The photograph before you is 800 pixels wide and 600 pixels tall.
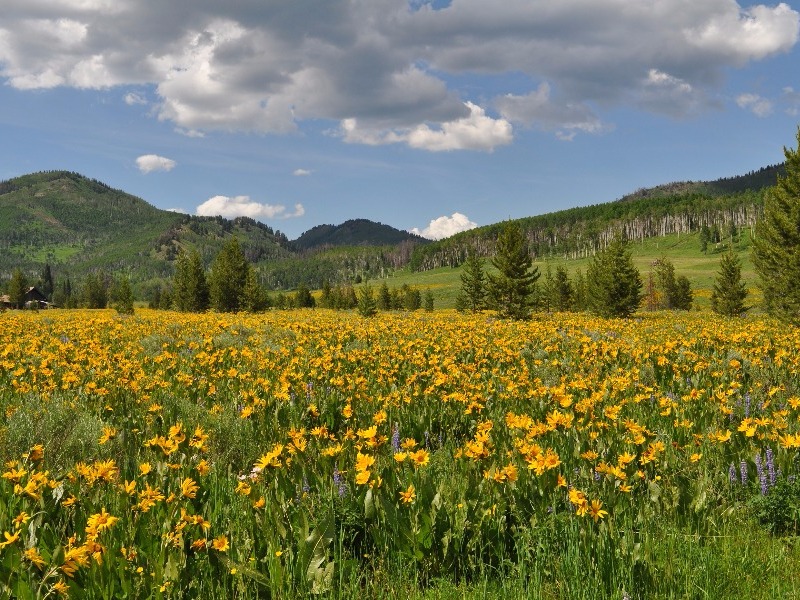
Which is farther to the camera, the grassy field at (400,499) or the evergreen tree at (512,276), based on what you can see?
the evergreen tree at (512,276)

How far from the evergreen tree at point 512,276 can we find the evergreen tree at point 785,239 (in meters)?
12.0

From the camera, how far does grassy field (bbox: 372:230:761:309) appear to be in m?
105

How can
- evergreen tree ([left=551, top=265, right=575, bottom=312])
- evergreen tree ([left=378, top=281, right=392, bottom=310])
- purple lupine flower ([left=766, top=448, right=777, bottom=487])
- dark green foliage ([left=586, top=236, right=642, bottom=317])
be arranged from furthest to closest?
evergreen tree ([left=378, top=281, right=392, bottom=310]) → evergreen tree ([left=551, top=265, right=575, bottom=312]) → dark green foliage ([left=586, top=236, right=642, bottom=317]) → purple lupine flower ([left=766, top=448, right=777, bottom=487])

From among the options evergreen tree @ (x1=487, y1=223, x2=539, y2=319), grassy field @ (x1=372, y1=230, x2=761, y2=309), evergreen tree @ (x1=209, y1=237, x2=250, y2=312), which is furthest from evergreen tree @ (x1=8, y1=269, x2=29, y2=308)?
evergreen tree @ (x1=487, y1=223, x2=539, y2=319)

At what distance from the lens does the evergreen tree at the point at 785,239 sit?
23.1 m

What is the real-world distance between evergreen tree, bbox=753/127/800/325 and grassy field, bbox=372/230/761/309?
5726 centimetres

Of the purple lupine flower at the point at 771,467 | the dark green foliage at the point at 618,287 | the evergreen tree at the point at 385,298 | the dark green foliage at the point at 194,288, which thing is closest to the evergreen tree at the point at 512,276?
the dark green foliage at the point at 618,287

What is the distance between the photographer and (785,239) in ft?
80.6

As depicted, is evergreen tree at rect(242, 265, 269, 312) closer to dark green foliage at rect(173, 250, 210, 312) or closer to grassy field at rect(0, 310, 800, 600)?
dark green foliage at rect(173, 250, 210, 312)

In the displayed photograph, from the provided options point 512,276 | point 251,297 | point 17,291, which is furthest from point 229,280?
point 17,291

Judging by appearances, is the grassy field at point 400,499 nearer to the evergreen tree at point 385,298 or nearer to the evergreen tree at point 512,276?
the evergreen tree at point 512,276

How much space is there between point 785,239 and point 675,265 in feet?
397

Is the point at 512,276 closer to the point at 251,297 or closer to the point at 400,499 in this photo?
the point at 251,297

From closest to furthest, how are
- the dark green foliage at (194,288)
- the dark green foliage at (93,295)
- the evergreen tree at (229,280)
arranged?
the evergreen tree at (229,280)
the dark green foliage at (194,288)
the dark green foliage at (93,295)
